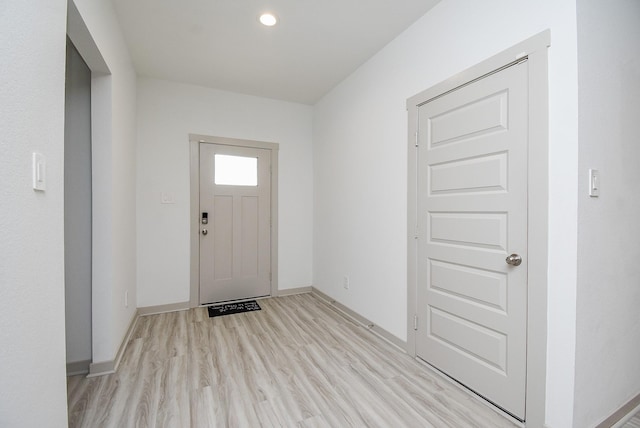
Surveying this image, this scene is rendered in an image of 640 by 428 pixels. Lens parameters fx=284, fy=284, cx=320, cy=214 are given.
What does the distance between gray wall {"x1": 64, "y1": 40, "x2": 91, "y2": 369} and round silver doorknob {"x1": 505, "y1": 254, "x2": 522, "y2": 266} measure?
8.92 feet

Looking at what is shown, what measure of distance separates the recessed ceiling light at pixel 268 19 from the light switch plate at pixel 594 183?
7.52ft

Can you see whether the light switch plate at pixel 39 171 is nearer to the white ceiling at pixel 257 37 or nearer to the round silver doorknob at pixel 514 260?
the white ceiling at pixel 257 37

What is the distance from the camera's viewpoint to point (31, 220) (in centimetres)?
96

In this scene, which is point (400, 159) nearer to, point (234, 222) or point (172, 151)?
point (234, 222)

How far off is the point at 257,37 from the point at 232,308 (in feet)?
9.37

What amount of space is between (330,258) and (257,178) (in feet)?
4.68

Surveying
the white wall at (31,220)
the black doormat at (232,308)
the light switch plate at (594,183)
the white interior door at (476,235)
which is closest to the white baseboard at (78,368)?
the white wall at (31,220)

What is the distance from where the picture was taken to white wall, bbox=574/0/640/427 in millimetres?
1376

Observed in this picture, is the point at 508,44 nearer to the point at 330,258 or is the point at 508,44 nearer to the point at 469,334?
the point at 469,334

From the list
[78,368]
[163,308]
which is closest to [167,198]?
[163,308]

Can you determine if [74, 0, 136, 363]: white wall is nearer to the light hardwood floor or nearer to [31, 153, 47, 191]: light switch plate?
the light hardwood floor

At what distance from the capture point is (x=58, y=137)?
3.80 ft

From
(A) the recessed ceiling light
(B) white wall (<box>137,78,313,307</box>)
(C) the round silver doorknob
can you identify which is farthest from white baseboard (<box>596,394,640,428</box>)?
(A) the recessed ceiling light

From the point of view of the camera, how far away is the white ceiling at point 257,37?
82.5 inches
